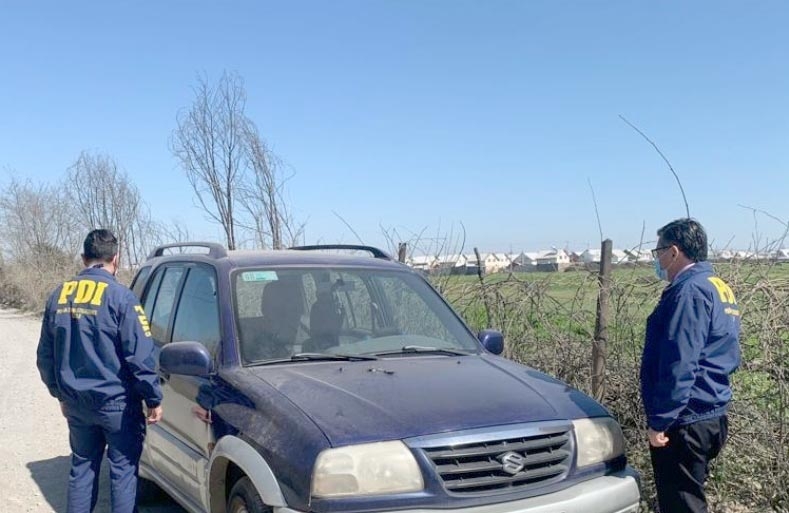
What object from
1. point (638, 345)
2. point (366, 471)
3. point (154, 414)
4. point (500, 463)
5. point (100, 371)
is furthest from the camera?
point (638, 345)

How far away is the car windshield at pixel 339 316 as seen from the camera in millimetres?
4121

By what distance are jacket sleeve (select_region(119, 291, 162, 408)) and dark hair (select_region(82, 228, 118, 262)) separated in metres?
0.38

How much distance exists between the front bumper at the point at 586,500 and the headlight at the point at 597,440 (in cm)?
10

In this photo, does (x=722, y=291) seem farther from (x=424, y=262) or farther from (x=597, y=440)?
(x=424, y=262)

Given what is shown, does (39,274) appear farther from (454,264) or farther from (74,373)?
(74,373)

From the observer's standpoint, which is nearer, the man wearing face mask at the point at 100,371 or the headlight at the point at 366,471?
the headlight at the point at 366,471

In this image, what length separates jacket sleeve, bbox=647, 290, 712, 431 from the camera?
3.47 m

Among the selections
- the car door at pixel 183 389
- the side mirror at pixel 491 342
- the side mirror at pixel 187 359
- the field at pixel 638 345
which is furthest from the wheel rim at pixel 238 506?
the field at pixel 638 345

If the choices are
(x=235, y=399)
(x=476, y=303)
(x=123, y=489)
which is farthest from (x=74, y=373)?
(x=476, y=303)

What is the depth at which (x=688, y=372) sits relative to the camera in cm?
348

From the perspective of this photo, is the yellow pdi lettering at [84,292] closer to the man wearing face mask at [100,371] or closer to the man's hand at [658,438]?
the man wearing face mask at [100,371]

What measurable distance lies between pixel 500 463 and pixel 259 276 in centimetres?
196

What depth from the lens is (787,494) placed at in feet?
14.5

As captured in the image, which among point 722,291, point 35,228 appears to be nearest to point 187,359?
point 722,291
